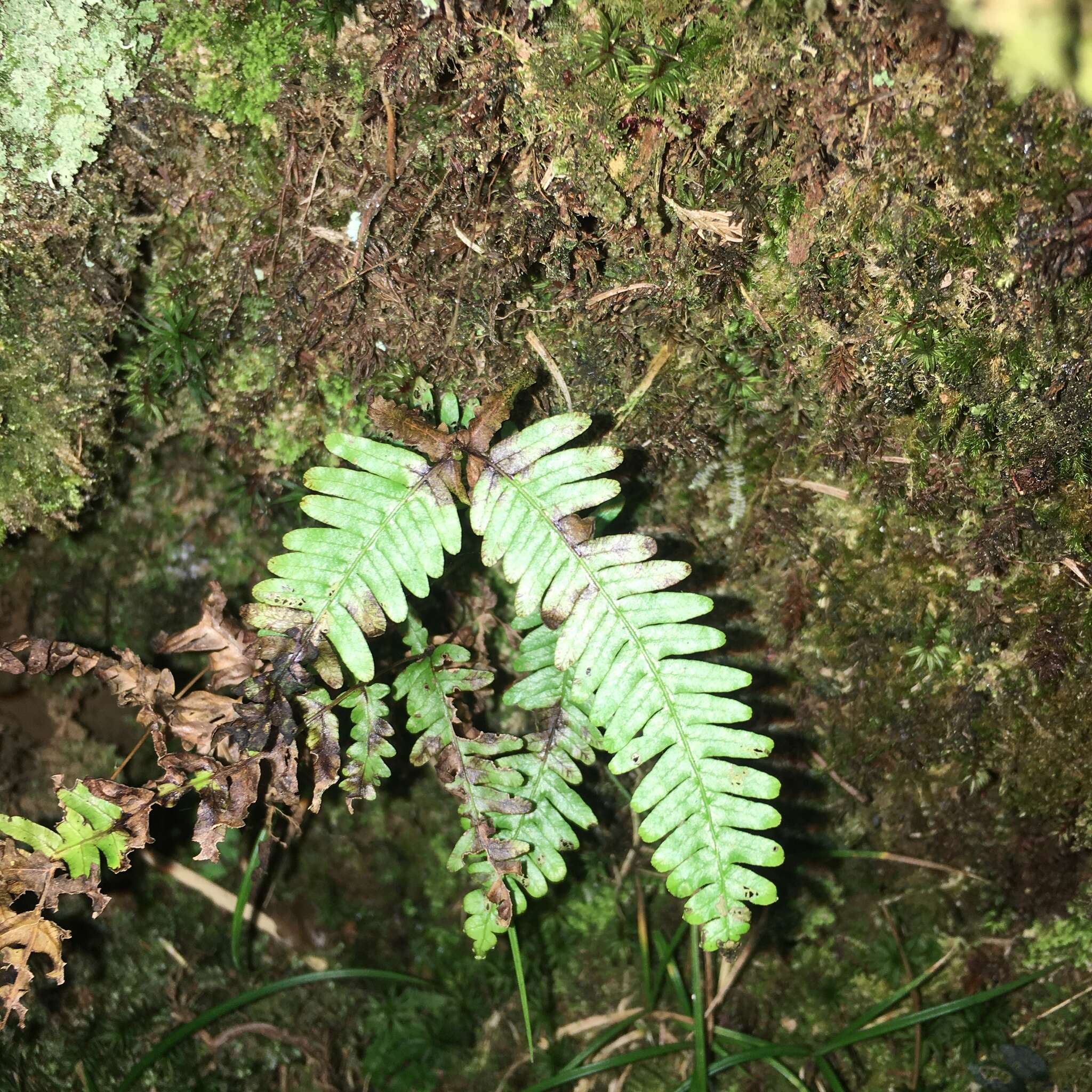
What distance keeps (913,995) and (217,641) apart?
2.63 meters

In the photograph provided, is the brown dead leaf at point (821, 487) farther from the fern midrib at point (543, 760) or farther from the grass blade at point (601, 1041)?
the grass blade at point (601, 1041)

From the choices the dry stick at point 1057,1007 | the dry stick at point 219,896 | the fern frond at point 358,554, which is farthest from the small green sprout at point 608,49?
the dry stick at point 1057,1007

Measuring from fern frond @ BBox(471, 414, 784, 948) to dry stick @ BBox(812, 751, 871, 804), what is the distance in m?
0.95

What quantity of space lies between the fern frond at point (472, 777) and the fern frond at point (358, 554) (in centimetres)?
32

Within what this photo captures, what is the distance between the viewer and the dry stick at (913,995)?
2.76 metres

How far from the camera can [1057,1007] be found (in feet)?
9.02

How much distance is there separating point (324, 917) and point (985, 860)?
94.1 inches

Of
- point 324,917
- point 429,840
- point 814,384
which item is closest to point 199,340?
point 814,384

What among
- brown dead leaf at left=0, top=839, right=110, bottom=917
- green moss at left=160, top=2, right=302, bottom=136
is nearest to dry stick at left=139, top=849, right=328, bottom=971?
brown dead leaf at left=0, top=839, right=110, bottom=917

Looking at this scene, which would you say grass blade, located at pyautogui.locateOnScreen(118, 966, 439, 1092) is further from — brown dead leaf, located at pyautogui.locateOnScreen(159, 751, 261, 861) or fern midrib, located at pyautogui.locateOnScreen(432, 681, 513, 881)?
brown dead leaf, located at pyautogui.locateOnScreen(159, 751, 261, 861)

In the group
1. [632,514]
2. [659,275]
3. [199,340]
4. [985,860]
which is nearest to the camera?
[659,275]

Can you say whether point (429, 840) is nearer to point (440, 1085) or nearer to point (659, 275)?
point (440, 1085)

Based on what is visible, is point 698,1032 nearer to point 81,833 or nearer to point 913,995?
point 913,995

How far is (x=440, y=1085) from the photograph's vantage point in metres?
2.96
